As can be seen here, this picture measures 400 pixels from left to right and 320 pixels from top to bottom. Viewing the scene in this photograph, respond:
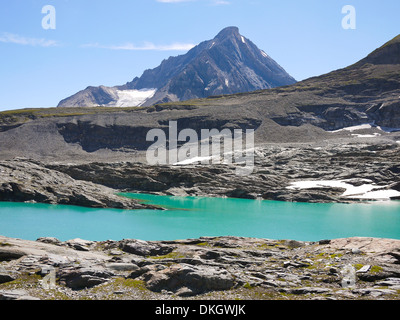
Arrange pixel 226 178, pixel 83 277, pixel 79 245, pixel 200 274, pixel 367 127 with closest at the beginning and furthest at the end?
pixel 83 277
pixel 200 274
pixel 79 245
pixel 226 178
pixel 367 127

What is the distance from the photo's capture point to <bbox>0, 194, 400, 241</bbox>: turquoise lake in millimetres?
38562

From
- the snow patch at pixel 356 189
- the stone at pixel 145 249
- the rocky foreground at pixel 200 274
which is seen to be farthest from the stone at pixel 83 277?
the snow patch at pixel 356 189

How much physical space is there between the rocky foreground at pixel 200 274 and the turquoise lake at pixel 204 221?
1585cm

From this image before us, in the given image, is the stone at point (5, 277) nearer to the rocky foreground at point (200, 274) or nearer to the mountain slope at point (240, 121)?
the rocky foreground at point (200, 274)

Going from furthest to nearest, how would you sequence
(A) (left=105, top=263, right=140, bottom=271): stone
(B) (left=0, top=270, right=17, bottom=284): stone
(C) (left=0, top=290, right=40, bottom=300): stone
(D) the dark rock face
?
(D) the dark rock face < (A) (left=105, top=263, right=140, bottom=271): stone < (B) (left=0, top=270, right=17, bottom=284): stone < (C) (left=0, top=290, right=40, bottom=300): stone

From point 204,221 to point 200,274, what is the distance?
3240 cm

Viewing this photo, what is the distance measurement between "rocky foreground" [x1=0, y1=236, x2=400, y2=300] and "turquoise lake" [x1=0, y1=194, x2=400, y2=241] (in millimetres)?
15846

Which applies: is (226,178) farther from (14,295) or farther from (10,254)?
(14,295)

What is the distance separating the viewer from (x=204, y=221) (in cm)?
4809

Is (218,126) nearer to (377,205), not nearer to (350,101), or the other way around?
(350,101)

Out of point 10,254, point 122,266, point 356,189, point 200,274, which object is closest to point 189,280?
point 200,274

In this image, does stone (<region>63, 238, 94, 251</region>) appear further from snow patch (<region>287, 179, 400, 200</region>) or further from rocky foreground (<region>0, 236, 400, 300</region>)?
snow patch (<region>287, 179, 400, 200</region>)

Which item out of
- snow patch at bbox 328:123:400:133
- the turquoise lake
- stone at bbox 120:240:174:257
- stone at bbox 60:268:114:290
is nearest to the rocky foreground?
stone at bbox 60:268:114:290

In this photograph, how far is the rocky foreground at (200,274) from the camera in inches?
574
